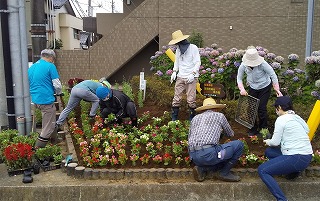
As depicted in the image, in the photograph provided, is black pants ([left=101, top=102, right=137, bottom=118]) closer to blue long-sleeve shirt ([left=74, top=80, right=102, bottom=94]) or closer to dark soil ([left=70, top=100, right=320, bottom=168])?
blue long-sleeve shirt ([left=74, top=80, right=102, bottom=94])

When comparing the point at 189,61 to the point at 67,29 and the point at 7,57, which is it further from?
the point at 67,29

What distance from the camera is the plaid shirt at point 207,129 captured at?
4.37m

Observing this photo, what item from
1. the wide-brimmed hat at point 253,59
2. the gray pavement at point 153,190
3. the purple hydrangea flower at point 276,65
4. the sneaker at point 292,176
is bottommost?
the gray pavement at point 153,190

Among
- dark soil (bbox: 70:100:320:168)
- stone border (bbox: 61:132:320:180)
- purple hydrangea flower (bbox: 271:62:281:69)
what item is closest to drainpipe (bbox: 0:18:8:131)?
dark soil (bbox: 70:100:320:168)

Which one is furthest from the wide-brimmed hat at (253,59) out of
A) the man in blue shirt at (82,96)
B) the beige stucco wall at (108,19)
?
the beige stucco wall at (108,19)

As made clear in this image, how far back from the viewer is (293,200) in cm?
456

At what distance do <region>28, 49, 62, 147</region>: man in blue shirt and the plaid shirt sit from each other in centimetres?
258

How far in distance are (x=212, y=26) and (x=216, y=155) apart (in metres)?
10.6

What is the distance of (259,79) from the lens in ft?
18.7

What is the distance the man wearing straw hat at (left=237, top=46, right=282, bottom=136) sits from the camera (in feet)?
18.0

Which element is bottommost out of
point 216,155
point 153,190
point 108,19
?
point 153,190

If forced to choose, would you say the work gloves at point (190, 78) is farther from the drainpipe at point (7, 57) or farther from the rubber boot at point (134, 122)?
the drainpipe at point (7, 57)

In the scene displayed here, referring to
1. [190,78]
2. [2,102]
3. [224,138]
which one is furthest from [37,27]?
[224,138]

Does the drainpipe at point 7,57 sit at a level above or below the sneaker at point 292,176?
above
